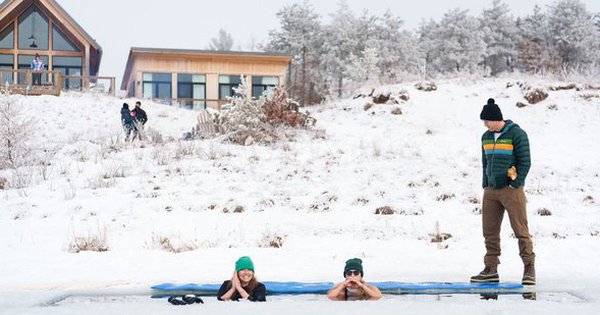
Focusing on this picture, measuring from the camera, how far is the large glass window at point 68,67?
120ft

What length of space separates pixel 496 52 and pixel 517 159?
53769mm

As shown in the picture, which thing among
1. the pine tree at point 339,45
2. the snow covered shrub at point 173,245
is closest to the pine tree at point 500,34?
the pine tree at point 339,45

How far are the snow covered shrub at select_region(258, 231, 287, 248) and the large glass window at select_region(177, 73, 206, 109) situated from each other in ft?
85.7

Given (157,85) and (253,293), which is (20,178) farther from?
(157,85)

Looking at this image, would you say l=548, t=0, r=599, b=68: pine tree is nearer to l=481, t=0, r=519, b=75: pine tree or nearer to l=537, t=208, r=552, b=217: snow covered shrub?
l=481, t=0, r=519, b=75: pine tree

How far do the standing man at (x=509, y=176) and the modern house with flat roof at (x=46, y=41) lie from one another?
3141 cm

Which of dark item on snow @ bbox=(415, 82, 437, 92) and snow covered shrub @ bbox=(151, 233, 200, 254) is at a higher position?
dark item on snow @ bbox=(415, 82, 437, 92)

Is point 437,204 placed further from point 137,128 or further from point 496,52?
point 496,52

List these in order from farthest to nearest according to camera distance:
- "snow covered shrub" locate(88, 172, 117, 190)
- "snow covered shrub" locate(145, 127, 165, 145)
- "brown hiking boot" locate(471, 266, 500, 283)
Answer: "snow covered shrub" locate(145, 127, 165, 145)
"snow covered shrub" locate(88, 172, 117, 190)
"brown hiking boot" locate(471, 266, 500, 283)

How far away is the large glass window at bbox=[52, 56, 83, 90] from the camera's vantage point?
36625 millimetres

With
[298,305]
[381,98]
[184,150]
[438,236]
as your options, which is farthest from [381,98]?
[298,305]

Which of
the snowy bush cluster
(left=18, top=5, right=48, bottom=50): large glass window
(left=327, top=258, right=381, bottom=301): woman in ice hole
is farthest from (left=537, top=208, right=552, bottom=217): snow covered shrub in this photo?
the snowy bush cluster

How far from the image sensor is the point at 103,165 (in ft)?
54.7

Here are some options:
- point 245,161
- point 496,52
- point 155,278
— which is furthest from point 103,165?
point 496,52
